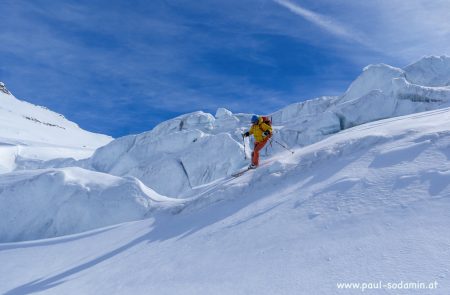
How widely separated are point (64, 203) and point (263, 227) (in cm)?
651

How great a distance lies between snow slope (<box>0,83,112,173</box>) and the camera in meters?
43.8

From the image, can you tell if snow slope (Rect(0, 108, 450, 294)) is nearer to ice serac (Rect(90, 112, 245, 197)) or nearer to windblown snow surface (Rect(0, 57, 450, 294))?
windblown snow surface (Rect(0, 57, 450, 294))

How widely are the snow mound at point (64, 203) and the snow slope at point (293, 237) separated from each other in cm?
122

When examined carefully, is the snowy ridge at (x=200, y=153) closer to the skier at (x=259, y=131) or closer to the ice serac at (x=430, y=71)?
the ice serac at (x=430, y=71)

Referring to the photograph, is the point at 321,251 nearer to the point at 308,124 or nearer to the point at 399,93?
the point at 308,124

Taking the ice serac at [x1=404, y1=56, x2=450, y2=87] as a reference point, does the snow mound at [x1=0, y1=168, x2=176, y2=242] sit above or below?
below

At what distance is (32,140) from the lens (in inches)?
2232

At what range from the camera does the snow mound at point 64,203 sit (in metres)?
9.23

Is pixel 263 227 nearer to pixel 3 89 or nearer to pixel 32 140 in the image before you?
pixel 32 140

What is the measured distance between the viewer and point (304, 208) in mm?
4977

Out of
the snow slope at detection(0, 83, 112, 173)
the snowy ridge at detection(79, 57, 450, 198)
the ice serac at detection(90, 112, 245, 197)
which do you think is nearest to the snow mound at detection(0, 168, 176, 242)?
the snowy ridge at detection(79, 57, 450, 198)

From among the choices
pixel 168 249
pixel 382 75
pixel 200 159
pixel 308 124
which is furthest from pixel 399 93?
pixel 168 249

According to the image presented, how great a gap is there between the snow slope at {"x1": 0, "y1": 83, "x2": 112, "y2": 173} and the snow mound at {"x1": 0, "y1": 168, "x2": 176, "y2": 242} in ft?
106

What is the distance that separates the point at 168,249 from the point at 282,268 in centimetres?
239
